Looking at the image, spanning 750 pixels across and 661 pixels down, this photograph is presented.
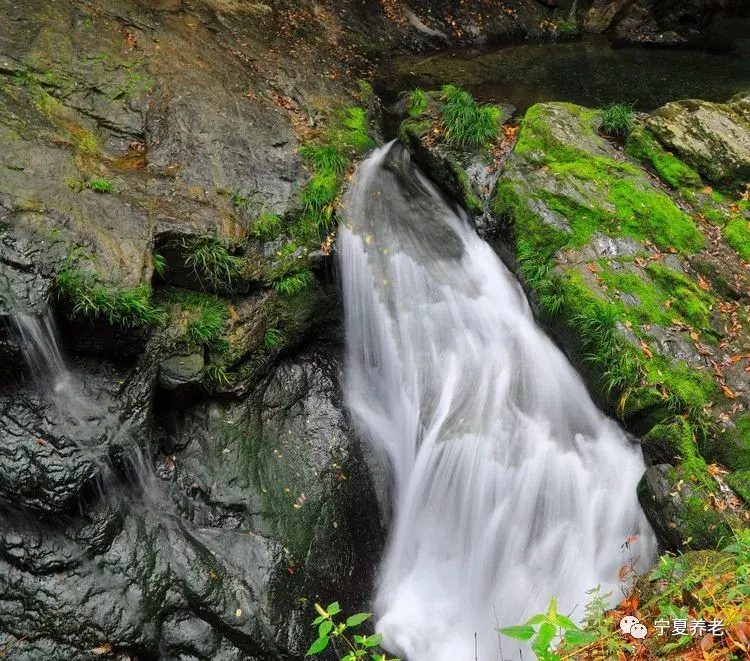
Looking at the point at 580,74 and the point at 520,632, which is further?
the point at 580,74

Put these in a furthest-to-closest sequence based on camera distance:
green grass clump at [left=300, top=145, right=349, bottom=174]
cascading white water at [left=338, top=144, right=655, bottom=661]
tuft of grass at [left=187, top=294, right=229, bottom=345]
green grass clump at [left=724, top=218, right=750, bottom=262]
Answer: green grass clump at [left=300, top=145, right=349, bottom=174] < green grass clump at [left=724, top=218, right=750, bottom=262] < tuft of grass at [left=187, top=294, right=229, bottom=345] < cascading white water at [left=338, top=144, right=655, bottom=661]

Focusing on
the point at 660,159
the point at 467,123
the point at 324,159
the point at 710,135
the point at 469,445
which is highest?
the point at 710,135

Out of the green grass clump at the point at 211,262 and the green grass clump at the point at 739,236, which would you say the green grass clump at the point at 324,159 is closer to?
the green grass clump at the point at 211,262

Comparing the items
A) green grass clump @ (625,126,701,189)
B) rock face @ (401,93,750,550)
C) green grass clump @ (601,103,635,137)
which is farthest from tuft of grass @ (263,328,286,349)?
green grass clump @ (601,103,635,137)

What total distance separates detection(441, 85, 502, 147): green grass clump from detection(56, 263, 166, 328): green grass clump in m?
4.88

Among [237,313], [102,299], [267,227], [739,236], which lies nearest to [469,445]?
[237,313]

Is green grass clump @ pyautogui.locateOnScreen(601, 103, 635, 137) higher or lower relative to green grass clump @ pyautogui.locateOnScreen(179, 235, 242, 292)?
higher

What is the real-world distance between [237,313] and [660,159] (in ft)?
19.0

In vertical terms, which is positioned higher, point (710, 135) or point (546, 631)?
point (710, 135)

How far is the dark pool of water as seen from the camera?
34.0 ft

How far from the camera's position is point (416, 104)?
29.1ft

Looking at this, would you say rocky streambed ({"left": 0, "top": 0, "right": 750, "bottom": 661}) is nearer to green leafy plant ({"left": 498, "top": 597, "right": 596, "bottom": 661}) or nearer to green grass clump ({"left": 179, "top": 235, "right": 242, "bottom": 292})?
green grass clump ({"left": 179, "top": 235, "right": 242, "bottom": 292})

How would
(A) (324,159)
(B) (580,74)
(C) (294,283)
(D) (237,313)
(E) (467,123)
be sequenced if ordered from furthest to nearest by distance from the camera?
(B) (580,74), (E) (467,123), (A) (324,159), (C) (294,283), (D) (237,313)

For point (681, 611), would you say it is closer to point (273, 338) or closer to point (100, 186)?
point (273, 338)
